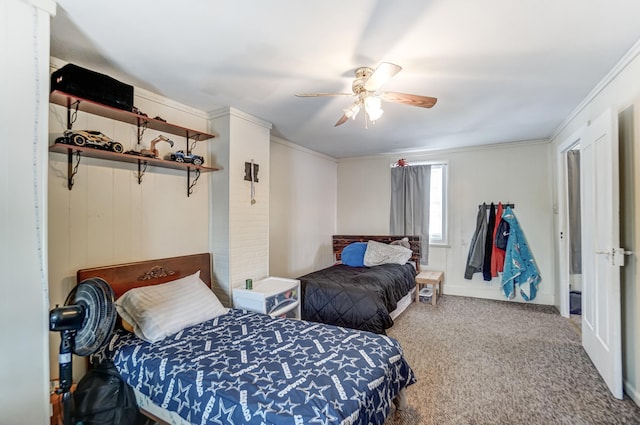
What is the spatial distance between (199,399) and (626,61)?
337 cm

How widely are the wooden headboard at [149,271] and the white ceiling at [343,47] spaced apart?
1.43m

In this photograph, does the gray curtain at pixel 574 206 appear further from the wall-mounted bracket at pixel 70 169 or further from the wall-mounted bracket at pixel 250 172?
the wall-mounted bracket at pixel 70 169

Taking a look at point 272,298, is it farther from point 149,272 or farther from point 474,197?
point 474,197

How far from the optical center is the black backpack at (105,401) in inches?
66.4

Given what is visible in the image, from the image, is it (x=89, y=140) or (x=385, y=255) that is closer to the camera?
(x=89, y=140)

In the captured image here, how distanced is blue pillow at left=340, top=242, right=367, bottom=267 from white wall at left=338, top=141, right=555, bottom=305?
2.70 ft

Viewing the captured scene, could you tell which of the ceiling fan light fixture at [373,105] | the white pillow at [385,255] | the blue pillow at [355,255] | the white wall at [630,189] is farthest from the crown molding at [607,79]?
the blue pillow at [355,255]

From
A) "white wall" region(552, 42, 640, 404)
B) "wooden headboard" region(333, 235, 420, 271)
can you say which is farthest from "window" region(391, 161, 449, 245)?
"white wall" region(552, 42, 640, 404)

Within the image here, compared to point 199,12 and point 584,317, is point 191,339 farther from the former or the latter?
point 584,317

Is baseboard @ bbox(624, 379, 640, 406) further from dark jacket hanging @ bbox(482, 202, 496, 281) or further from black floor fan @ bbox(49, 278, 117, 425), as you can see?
black floor fan @ bbox(49, 278, 117, 425)

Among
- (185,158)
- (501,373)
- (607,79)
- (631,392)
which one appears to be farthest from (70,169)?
(631,392)

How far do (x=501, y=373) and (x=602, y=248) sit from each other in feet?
4.08

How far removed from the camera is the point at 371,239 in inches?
201

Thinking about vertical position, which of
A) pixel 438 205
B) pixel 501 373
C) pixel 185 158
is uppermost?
pixel 185 158
